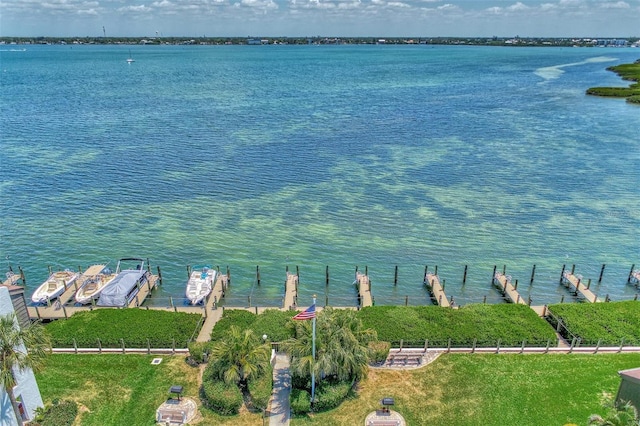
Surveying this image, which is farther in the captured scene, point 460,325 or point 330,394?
point 460,325

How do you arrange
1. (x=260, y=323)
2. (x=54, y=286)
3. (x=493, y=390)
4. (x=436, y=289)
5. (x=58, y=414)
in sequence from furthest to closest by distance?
1. (x=436, y=289)
2. (x=54, y=286)
3. (x=260, y=323)
4. (x=493, y=390)
5. (x=58, y=414)

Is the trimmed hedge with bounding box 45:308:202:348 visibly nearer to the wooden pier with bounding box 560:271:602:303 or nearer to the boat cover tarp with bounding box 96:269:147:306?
the boat cover tarp with bounding box 96:269:147:306

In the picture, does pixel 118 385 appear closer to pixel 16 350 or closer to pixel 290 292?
pixel 16 350

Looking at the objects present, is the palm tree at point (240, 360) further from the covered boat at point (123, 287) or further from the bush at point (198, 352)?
the covered boat at point (123, 287)

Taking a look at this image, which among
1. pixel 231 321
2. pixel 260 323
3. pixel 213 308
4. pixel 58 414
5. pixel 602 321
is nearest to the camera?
pixel 58 414

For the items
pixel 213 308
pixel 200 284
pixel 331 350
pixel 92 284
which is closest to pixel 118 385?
pixel 213 308

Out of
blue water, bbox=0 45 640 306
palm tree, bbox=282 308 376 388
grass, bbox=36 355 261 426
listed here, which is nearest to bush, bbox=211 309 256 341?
grass, bbox=36 355 261 426

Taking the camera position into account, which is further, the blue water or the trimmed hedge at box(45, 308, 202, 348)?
the blue water
